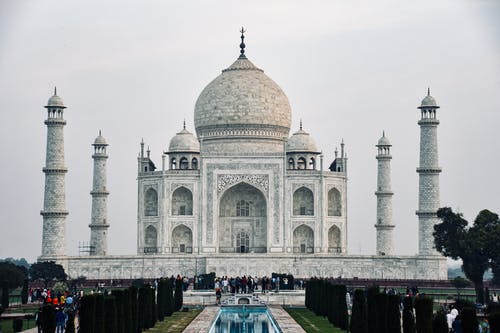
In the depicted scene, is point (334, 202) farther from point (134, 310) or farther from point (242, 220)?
point (134, 310)

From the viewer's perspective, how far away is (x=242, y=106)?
159ft

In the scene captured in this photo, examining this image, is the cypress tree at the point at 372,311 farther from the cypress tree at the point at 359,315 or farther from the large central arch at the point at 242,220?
the large central arch at the point at 242,220

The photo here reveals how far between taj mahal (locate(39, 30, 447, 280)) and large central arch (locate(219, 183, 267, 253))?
0.04m

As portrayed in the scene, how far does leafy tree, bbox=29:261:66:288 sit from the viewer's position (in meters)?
39.8

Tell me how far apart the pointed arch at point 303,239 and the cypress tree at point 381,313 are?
25732 millimetres

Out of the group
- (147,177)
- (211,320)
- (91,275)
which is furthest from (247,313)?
(147,177)

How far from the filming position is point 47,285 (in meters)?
39.5

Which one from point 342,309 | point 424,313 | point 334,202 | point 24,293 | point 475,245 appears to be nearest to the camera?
point 424,313

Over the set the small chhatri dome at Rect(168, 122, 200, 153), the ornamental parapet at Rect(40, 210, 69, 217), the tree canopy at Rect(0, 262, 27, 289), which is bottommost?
the tree canopy at Rect(0, 262, 27, 289)

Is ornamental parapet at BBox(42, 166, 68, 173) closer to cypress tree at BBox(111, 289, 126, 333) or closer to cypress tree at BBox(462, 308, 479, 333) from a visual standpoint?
cypress tree at BBox(111, 289, 126, 333)

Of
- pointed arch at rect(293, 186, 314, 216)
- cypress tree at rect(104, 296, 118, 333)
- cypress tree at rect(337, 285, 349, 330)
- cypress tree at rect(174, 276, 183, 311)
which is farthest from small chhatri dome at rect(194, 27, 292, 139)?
cypress tree at rect(104, 296, 118, 333)

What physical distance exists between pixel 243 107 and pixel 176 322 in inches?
893

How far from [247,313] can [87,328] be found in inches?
481

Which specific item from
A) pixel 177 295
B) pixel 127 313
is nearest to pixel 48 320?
pixel 127 313
